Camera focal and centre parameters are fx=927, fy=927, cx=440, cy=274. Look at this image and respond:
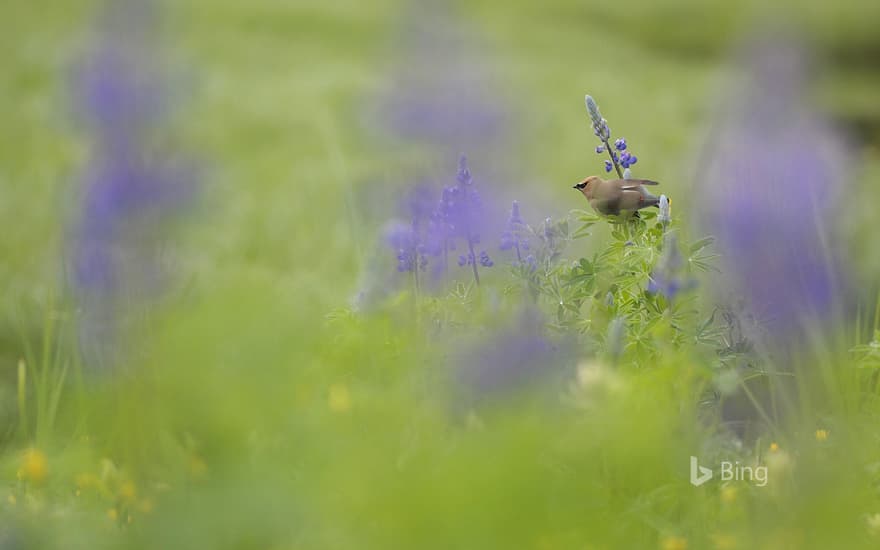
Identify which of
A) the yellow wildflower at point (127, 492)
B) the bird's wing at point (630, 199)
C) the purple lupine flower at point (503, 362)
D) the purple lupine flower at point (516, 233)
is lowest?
the yellow wildflower at point (127, 492)

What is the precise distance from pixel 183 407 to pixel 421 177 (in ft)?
2.47

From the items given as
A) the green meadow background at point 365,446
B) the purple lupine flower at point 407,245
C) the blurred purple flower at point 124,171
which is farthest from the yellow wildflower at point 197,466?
the purple lupine flower at point 407,245

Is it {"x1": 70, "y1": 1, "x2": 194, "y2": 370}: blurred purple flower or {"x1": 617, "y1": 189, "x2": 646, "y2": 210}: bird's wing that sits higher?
{"x1": 70, "y1": 1, "x2": 194, "y2": 370}: blurred purple flower

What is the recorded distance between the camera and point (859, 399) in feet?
3.92

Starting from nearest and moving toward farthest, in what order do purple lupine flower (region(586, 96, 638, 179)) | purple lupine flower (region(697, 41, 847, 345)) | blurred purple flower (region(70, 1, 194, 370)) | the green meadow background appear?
the green meadow background, blurred purple flower (region(70, 1, 194, 370)), purple lupine flower (region(697, 41, 847, 345)), purple lupine flower (region(586, 96, 638, 179))

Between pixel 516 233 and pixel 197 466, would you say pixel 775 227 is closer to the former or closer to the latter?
pixel 516 233

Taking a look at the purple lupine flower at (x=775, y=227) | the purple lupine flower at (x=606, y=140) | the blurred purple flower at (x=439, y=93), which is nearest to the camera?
the purple lupine flower at (x=775, y=227)

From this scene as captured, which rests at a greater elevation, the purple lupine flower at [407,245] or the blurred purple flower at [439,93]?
the blurred purple flower at [439,93]

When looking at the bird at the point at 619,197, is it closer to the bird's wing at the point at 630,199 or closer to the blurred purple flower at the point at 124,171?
the bird's wing at the point at 630,199

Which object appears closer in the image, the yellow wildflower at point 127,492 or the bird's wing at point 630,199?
the yellow wildflower at point 127,492

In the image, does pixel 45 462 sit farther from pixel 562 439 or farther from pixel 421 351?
pixel 562 439

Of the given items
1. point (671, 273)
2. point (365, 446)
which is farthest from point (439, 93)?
point (365, 446)

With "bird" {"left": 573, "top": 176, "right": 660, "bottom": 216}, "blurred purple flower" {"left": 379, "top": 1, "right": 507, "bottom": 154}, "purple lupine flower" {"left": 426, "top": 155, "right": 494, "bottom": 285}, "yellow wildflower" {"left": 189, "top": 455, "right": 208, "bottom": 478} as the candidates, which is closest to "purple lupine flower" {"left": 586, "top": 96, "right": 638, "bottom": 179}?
"bird" {"left": 573, "top": 176, "right": 660, "bottom": 216}

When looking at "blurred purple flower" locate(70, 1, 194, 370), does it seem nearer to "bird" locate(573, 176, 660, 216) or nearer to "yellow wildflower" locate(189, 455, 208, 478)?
"yellow wildflower" locate(189, 455, 208, 478)
